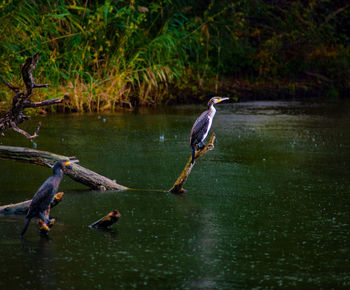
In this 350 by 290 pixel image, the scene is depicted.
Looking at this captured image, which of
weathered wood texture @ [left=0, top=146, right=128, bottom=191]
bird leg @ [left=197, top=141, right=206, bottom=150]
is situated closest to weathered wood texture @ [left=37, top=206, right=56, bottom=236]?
weathered wood texture @ [left=0, top=146, right=128, bottom=191]

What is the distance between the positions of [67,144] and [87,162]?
1.49 meters

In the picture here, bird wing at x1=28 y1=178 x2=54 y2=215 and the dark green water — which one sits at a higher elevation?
bird wing at x1=28 y1=178 x2=54 y2=215

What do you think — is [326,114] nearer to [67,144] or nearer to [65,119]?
[65,119]

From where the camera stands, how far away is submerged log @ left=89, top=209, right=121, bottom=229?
5.64m

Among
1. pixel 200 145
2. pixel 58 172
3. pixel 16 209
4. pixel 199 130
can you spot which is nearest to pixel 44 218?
pixel 58 172

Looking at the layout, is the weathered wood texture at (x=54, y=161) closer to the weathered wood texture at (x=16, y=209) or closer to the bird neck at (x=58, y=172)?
the weathered wood texture at (x=16, y=209)

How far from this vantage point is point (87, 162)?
891 centimetres

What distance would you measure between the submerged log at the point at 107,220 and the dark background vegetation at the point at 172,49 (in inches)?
244

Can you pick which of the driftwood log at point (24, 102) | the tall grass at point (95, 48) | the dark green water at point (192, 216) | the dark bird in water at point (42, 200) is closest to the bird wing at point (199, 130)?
the dark green water at point (192, 216)

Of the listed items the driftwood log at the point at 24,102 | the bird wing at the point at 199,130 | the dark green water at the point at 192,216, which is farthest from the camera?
the bird wing at the point at 199,130

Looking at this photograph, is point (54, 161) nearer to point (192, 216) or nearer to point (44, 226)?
point (192, 216)

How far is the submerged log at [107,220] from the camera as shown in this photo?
564 centimetres

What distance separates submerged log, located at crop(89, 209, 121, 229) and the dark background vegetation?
20.3ft

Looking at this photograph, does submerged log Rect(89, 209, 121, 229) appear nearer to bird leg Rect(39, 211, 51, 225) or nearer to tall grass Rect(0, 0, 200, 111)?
bird leg Rect(39, 211, 51, 225)
